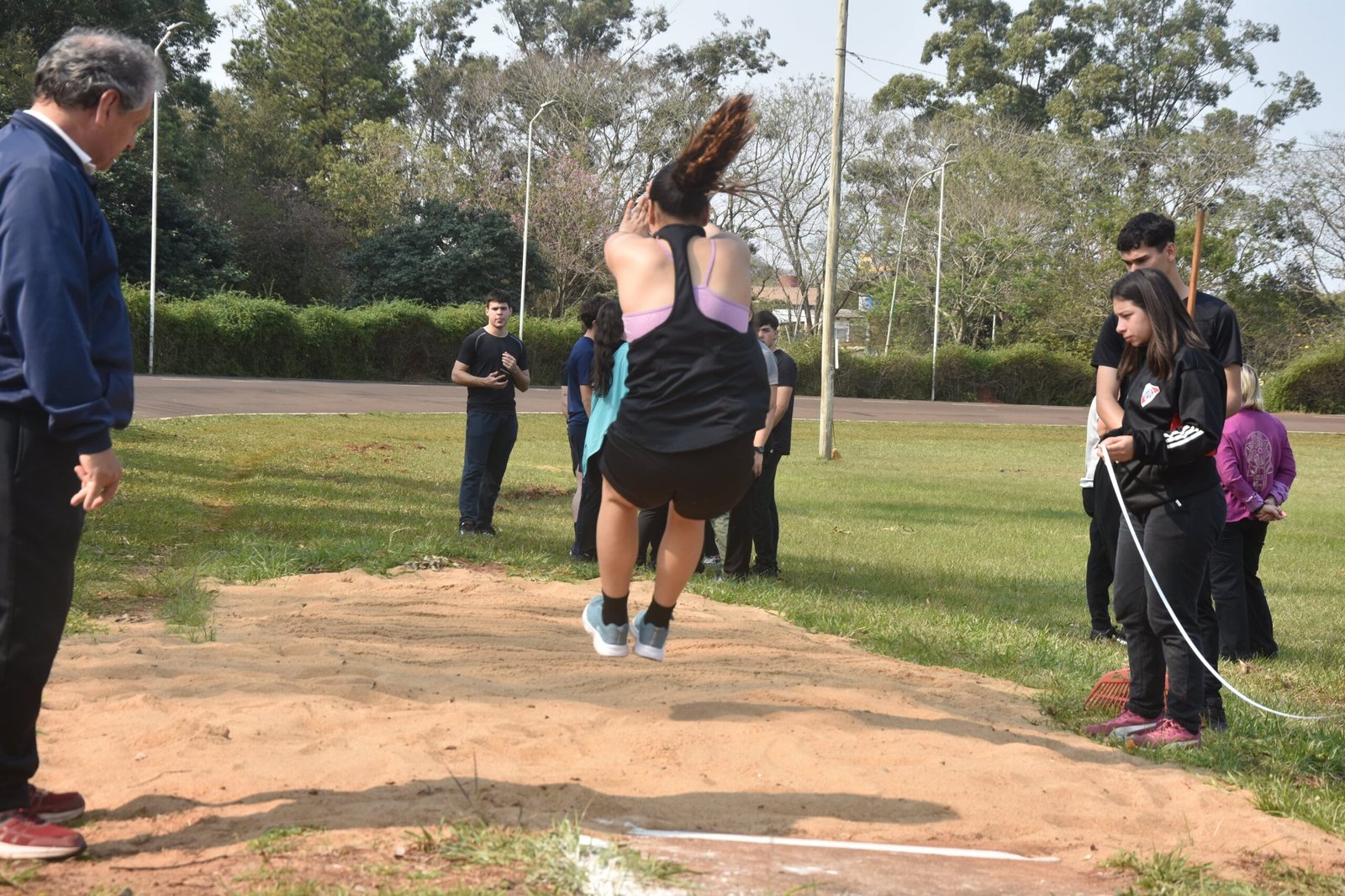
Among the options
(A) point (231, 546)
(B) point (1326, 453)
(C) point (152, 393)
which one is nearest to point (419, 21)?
(C) point (152, 393)

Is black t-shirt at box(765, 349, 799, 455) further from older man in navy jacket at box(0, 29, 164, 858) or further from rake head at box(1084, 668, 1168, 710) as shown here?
older man in navy jacket at box(0, 29, 164, 858)

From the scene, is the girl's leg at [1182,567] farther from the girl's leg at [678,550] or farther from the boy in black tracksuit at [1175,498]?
the girl's leg at [678,550]

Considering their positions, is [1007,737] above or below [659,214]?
below

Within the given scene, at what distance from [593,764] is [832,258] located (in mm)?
20796

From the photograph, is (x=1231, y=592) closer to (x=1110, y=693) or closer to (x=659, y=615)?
(x=1110, y=693)

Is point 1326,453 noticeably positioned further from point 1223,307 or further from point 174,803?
point 174,803

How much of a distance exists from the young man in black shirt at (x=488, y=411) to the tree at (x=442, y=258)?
39653 millimetres

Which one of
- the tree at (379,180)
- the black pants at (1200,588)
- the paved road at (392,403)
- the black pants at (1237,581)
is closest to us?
the black pants at (1200,588)

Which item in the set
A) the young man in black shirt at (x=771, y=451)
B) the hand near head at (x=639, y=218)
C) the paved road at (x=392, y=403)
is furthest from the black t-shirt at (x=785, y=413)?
the paved road at (x=392, y=403)

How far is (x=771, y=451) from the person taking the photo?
1038cm

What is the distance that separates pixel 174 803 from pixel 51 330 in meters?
1.62

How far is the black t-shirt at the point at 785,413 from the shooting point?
10.2 meters

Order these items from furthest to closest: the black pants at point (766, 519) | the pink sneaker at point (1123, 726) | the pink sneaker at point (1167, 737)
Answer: the black pants at point (766, 519), the pink sneaker at point (1123, 726), the pink sneaker at point (1167, 737)

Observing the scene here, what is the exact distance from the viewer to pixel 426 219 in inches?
2068
